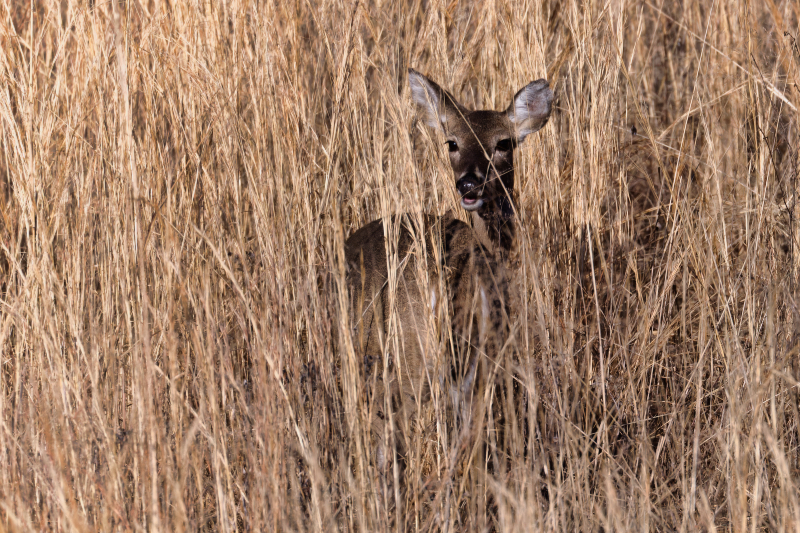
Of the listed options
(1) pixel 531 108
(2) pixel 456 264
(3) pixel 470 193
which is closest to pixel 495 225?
(3) pixel 470 193

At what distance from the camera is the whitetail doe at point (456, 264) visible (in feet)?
9.53

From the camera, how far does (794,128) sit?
406cm

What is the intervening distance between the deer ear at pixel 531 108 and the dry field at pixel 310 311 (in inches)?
5.0

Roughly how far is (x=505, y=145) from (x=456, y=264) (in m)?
0.72

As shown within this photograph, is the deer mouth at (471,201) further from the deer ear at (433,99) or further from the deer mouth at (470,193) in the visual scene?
the deer ear at (433,99)

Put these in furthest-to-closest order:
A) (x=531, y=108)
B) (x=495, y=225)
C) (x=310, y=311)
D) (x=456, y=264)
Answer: (x=531, y=108)
(x=495, y=225)
(x=456, y=264)
(x=310, y=311)

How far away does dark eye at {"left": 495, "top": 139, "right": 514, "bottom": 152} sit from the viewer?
12.0ft

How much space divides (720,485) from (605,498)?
1.19 ft

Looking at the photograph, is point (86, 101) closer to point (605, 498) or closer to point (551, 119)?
point (551, 119)

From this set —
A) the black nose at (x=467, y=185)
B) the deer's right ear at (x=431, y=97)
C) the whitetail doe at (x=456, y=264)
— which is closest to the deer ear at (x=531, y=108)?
the whitetail doe at (x=456, y=264)

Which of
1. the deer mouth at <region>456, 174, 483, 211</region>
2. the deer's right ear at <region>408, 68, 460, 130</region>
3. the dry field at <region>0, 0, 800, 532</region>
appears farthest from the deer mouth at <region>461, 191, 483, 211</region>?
the deer's right ear at <region>408, 68, 460, 130</region>

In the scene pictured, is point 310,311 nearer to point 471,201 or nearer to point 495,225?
point 471,201

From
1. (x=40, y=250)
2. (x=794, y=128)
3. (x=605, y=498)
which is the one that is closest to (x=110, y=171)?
(x=40, y=250)

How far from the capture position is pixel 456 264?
3225mm
